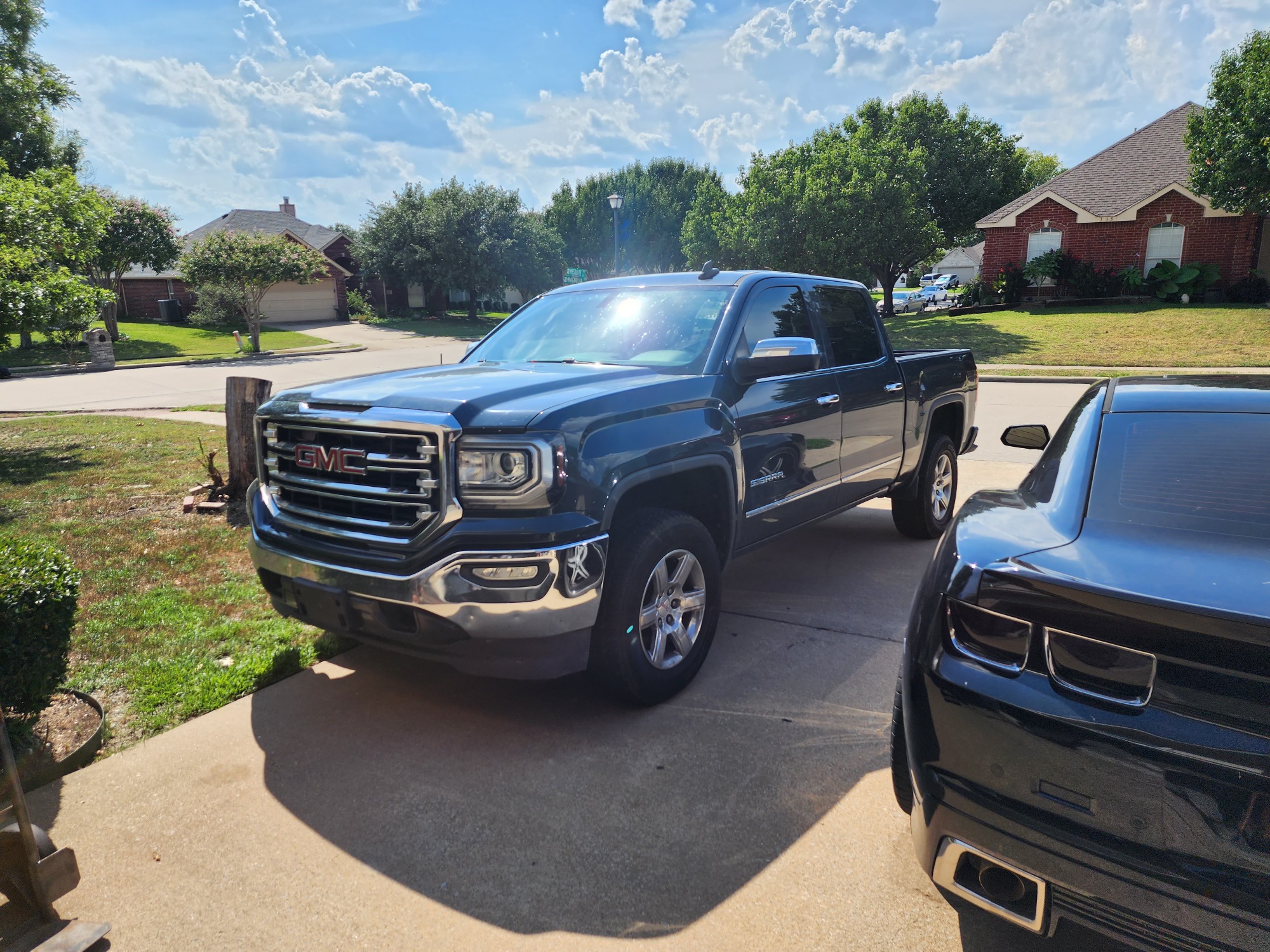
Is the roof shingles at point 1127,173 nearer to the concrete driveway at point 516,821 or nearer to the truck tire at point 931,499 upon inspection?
the truck tire at point 931,499

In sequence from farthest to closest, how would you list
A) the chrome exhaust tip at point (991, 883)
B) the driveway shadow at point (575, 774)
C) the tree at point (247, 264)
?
the tree at point (247, 264) → the driveway shadow at point (575, 774) → the chrome exhaust tip at point (991, 883)

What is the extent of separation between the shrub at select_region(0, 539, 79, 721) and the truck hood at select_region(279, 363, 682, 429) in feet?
3.87

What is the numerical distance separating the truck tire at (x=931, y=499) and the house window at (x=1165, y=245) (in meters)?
29.3

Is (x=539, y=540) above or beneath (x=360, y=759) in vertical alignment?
above

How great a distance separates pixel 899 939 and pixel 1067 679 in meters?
1.02

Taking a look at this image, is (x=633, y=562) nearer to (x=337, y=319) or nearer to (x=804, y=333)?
(x=804, y=333)

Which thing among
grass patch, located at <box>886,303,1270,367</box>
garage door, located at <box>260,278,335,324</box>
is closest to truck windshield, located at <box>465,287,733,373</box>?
grass patch, located at <box>886,303,1270,367</box>

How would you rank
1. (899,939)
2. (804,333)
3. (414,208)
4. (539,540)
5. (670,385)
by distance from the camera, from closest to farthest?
(899,939)
(539,540)
(670,385)
(804,333)
(414,208)

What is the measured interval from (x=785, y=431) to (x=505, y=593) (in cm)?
203

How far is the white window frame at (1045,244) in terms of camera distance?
3262 cm

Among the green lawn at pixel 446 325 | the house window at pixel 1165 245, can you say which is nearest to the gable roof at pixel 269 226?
the green lawn at pixel 446 325

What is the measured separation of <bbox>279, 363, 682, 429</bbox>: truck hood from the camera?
3238mm

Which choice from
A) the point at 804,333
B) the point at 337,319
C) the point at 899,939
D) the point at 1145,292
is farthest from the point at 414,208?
the point at 899,939

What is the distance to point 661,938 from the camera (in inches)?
95.7
